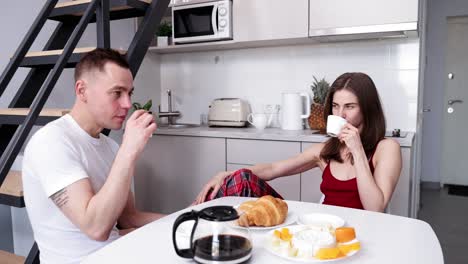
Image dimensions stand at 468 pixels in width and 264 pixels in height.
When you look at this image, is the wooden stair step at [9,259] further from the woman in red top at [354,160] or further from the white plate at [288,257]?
the white plate at [288,257]

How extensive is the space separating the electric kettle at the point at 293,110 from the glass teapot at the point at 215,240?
2107mm

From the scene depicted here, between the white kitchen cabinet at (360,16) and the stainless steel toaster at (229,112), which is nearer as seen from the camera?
the white kitchen cabinet at (360,16)

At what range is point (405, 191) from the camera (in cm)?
228

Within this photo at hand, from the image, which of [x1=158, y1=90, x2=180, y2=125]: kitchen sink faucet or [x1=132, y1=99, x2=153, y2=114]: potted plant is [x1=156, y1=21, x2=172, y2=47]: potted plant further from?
[x1=132, y1=99, x2=153, y2=114]: potted plant

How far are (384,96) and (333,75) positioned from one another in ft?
1.37

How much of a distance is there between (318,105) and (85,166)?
1.94m

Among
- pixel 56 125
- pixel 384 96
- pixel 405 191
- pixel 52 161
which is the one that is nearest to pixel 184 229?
pixel 52 161

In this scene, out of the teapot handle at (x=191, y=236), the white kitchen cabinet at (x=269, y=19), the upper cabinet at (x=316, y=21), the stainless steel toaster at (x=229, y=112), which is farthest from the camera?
the stainless steel toaster at (x=229, y=112)

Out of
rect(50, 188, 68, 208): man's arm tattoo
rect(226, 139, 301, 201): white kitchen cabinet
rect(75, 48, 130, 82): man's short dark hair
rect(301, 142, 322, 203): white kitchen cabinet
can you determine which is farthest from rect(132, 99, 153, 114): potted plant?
rect(50, 188, 68, 208): man's arm tattoo

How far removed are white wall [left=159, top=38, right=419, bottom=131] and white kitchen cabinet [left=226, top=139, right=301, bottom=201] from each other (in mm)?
610

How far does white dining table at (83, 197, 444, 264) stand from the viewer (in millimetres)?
847

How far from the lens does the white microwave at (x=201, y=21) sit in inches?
113

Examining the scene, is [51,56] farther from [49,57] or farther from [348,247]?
[348,247]

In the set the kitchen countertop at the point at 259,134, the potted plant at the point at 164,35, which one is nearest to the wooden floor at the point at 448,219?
the kitchen countertop at the point at 259,134
